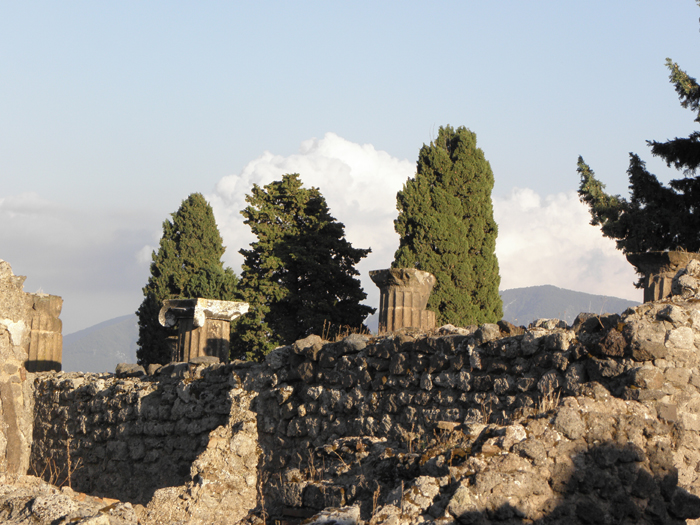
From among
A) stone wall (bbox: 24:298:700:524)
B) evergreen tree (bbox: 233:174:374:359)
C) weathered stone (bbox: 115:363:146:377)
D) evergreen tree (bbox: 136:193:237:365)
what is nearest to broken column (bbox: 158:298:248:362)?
weathered stone (bbox: 115:363:146:377)

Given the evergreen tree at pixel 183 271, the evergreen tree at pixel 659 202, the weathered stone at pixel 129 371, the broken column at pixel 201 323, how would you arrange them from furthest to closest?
the evergreen tree at pixel 183 271
the evergreen tree at pixel 659 202
the broken column at pixel 201 323
the weathered stone at pixel 129 371

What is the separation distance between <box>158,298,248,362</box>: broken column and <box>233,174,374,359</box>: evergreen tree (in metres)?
9.47

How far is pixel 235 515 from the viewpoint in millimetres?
6430

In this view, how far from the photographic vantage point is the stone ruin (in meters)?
4.24

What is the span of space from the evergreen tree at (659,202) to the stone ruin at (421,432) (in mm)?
13414

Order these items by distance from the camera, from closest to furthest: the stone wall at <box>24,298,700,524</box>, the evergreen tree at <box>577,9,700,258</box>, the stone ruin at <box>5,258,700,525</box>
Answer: the stone ruin at <box>5,258,700,525</box> → the stone wall at <box>24,298,700,524</box> → the evergreen tree at <box>577,9,700,258</box>

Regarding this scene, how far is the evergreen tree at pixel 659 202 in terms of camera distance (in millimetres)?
18469

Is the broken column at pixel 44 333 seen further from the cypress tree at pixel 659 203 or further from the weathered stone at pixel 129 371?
the cypress tree at pixel 659 203

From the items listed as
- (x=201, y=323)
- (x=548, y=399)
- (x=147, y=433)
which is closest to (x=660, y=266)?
(x=548, y=399)

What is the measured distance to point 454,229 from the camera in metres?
20.2

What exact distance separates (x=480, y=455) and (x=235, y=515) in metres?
3.00

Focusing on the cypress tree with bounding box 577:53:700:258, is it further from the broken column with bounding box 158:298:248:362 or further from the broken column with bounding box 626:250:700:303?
the broken column with bounding box 158:298:248:362

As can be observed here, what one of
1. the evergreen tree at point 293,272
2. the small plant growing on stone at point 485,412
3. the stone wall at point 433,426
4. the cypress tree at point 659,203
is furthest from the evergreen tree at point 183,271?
the small plant growing on stone at point 485,412

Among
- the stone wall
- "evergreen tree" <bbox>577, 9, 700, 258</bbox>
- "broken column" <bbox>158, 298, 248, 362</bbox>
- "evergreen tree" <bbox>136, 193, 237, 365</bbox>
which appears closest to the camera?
the stone wall
